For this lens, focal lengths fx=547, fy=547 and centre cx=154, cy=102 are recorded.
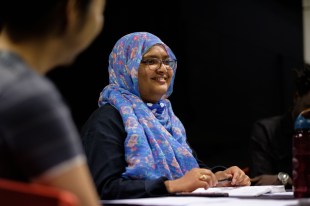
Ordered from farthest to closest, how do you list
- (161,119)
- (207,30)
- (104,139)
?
(207,30) < (161,119) < (104,139)

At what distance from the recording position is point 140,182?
160 cm

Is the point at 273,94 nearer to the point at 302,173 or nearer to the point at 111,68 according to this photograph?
the point at 111,68

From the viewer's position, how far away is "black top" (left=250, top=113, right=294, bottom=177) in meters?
2.95

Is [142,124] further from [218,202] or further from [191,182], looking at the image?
[218,202]

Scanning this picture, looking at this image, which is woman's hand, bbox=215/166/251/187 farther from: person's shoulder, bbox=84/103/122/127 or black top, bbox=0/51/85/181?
black top, bbox=0/51/85/181

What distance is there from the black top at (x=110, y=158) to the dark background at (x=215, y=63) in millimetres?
1383

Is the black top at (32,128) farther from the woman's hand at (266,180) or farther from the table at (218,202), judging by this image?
the woman's hand at (266,180)

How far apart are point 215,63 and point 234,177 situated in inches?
102

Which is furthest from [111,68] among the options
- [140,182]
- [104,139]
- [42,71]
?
[42,71]

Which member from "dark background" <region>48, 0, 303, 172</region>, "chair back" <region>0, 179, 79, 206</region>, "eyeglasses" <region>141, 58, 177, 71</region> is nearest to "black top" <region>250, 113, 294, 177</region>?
"dark background" <region>48, 0, 303, 172</region>

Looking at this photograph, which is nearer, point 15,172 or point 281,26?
point 15,172

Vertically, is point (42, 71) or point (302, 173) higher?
point (42, 71)

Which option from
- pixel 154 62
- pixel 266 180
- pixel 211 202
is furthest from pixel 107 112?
pixel 266 180

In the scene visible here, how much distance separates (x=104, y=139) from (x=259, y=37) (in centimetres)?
331
